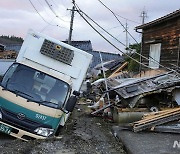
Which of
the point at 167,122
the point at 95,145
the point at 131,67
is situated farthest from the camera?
the point at 131,67

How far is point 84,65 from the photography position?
980cm

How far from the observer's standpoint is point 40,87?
29.0 feet

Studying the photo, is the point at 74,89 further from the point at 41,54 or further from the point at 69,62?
the point at 41,54

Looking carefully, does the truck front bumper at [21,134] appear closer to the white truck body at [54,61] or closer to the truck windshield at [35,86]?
the truck windshield at [35,86]

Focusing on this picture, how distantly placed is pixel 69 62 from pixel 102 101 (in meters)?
5.74

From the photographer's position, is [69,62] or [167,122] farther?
[167,122]

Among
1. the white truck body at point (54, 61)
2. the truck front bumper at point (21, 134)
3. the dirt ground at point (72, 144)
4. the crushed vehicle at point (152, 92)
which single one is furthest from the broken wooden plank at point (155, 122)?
the truck front bumper at point (21, 134)

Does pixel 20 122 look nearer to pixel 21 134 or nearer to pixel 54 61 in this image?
pixel 21 134

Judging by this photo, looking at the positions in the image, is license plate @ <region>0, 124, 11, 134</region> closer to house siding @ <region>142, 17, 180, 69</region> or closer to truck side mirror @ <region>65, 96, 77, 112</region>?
truck side mirror @ <region>65, 96, 77, 112</region>

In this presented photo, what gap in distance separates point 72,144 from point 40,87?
175 centimetres

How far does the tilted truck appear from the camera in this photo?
8070 mm

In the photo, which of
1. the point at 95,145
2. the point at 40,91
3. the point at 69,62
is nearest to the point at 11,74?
the point at 40,91

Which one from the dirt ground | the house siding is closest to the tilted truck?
the dirt ground

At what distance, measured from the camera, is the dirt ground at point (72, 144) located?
7.48 m
